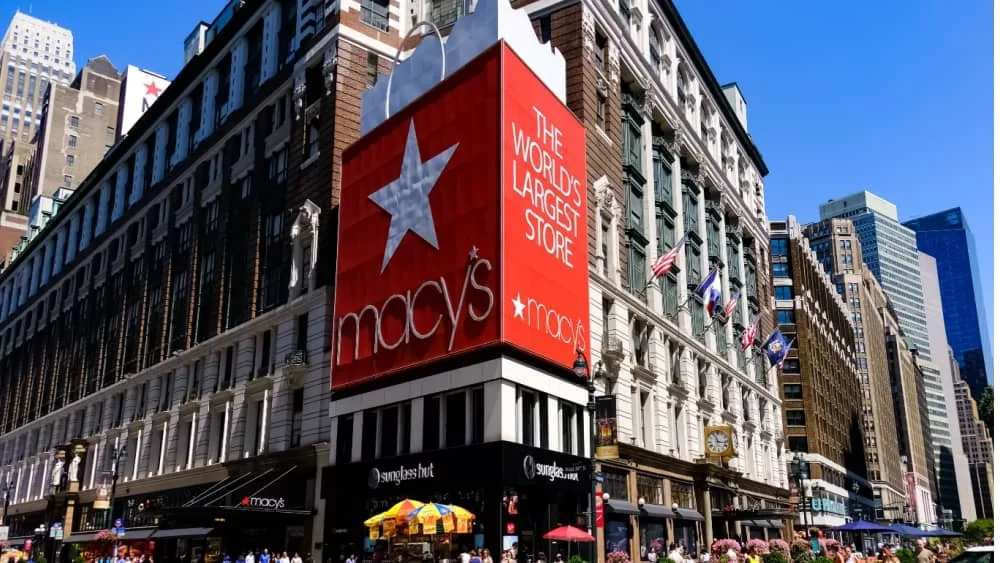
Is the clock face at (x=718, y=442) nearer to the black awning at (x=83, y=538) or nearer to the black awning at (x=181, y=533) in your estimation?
the black awning at (x=181, y=533)

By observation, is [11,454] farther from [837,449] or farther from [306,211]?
[837,449]

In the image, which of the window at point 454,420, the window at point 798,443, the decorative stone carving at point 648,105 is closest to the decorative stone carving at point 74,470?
the window at point 454,420

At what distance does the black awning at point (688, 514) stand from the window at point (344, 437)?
755 inches

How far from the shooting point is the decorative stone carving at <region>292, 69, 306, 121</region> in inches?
2125

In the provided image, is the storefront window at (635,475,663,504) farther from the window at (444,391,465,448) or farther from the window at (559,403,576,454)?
the window at (444,391,465,448)

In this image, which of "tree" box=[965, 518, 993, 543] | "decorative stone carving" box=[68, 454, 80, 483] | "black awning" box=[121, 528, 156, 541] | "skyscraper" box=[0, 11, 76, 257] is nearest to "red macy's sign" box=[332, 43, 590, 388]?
"black awning" box=[121, 528, 156, 541]

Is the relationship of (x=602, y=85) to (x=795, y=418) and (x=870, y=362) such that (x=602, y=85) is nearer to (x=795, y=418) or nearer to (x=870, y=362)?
(x=795, y=418)

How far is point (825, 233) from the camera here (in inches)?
7756

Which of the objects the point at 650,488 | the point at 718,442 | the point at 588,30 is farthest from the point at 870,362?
the point at 588,30

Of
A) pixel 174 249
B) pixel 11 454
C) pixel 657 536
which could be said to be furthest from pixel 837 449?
pixel 11 454

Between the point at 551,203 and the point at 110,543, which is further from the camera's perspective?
the point at 110,543

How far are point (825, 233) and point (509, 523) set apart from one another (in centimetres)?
17988

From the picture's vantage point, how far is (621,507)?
140 feet

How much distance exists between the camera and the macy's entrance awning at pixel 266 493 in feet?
138
